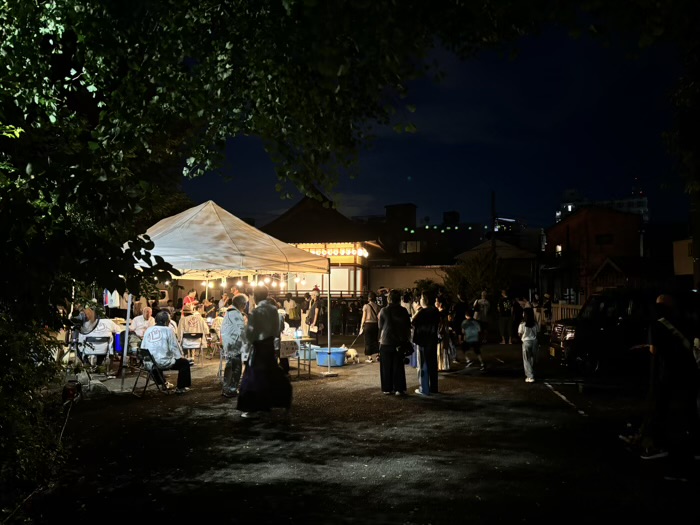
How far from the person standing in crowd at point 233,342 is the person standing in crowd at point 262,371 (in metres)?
1.46

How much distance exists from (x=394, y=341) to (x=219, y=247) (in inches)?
155

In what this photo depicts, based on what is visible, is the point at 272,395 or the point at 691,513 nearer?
the point at 691,513

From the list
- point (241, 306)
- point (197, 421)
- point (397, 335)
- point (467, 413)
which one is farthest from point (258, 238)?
point (467, 413)

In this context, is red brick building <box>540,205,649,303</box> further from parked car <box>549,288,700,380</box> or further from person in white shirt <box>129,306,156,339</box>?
person in white shirt <box>129,306,156,339</box>

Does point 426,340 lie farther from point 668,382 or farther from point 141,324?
point 141,324

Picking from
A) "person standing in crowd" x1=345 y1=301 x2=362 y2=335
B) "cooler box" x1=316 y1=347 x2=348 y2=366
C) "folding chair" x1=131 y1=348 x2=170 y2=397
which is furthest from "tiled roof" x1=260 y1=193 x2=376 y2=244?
"folding chair" x1=131 y1=348 x2=170 y2=397

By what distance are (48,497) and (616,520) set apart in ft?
15.5

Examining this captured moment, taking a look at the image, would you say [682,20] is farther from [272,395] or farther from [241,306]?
[241,306]

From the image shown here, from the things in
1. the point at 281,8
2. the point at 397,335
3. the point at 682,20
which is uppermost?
the point at 281,8

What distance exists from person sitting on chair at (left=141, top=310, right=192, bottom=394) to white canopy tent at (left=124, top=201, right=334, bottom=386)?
121 centimetres

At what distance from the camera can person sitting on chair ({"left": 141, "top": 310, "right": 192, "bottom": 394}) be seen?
962cm

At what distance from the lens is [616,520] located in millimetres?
4305

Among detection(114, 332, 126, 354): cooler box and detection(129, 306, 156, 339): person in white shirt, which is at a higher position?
detection(129, 306, 156, 339): person in white shirt

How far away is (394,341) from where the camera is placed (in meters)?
9.57
